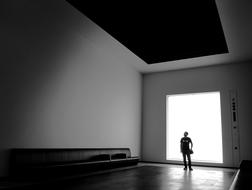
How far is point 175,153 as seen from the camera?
1050cm

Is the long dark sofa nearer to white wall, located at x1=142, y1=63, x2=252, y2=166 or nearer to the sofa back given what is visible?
the sofa back

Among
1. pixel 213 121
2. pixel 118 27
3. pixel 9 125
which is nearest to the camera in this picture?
pixel 9 125

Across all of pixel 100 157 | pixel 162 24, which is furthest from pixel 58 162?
pixel 162 24

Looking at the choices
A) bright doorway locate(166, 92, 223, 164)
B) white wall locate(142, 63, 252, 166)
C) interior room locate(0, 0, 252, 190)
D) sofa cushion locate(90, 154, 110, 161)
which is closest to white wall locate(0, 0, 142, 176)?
interior room locate(0, 0, 252, 190)

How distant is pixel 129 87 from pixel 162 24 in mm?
4256

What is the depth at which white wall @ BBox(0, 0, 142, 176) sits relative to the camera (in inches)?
211

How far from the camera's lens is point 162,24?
6.45 meters

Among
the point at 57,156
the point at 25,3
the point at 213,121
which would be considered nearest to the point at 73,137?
the point at 57,156

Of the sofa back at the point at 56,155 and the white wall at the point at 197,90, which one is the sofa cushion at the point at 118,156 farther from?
the white wall at the point at 197,90

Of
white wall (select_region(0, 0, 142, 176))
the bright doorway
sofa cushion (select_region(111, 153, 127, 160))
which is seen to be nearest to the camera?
white wall (select_region(0, 0, 142, 176))

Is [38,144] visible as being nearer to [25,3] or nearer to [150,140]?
[25,3]

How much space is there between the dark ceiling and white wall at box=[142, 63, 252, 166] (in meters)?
1.65

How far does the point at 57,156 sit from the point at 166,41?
4.45 meters

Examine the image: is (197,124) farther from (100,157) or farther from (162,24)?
(162,24)
